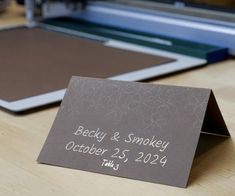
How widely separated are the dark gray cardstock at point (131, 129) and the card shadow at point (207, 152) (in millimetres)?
39

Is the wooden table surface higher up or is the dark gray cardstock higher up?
the dark gray cardstock

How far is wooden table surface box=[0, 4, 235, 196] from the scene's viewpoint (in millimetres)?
642

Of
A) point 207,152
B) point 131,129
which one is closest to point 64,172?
point 131,129

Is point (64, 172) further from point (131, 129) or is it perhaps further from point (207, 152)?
point (207, 152)

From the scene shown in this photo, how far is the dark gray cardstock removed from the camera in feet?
2.19

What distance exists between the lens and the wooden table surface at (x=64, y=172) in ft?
2.11

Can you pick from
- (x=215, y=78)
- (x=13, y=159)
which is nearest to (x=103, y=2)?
(x=215, y=78)

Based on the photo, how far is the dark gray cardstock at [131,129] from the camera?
0.67 meters

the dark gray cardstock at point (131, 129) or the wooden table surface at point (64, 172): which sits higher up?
the dark gray cardstock at point (131, 129)

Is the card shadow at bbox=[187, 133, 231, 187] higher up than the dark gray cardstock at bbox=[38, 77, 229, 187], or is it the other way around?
the dark gray cardstock at bbox=[38, 77, 229, 187]

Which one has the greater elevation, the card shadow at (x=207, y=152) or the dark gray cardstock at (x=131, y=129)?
the dark gray cardstock at (x=131, y=129)

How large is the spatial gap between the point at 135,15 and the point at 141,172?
37.3 inches

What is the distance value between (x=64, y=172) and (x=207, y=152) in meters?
0.22

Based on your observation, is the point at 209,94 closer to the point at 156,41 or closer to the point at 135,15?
the point at 156,41
